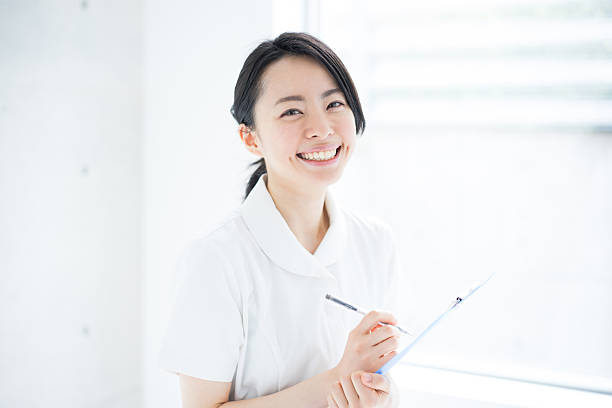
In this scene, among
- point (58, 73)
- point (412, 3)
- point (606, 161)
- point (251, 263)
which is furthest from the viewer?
point (412, 3)

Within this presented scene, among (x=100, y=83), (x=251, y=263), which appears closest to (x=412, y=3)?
(x=100, y=83)

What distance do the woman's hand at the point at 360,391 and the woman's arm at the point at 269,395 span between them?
0.09ft

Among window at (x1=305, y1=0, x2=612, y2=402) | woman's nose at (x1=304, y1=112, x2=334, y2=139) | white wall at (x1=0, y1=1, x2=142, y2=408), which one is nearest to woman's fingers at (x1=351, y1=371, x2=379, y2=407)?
woman's nose at (x1=304, y1=112, x2=334, y2=139)

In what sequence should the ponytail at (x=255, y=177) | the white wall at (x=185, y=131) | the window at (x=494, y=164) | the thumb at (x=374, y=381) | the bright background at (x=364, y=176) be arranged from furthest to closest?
the window at (x=494, y=164) → the white wall at (x=185, y=131) → the bright background at (x=364, y=176) → the ponytail at (x=255, y=177) → the thumb at (x=374, y=381)

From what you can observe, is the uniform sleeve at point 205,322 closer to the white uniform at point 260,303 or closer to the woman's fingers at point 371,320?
the white uniform at point 260,303

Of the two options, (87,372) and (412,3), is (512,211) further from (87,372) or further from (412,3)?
(87,372)

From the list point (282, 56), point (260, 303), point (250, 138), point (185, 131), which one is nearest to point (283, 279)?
point (260, 303)

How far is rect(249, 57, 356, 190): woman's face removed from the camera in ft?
2.81

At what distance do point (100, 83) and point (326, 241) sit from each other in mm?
765

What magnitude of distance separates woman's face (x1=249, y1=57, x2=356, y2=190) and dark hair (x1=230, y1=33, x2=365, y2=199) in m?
0.01

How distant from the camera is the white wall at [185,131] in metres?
1.29

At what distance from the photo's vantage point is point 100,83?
1.26m

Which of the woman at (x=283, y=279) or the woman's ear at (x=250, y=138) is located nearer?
the woman at (x=283, y=279)

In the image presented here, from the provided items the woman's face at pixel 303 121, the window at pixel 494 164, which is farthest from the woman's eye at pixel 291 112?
the window at pixel 494 164
